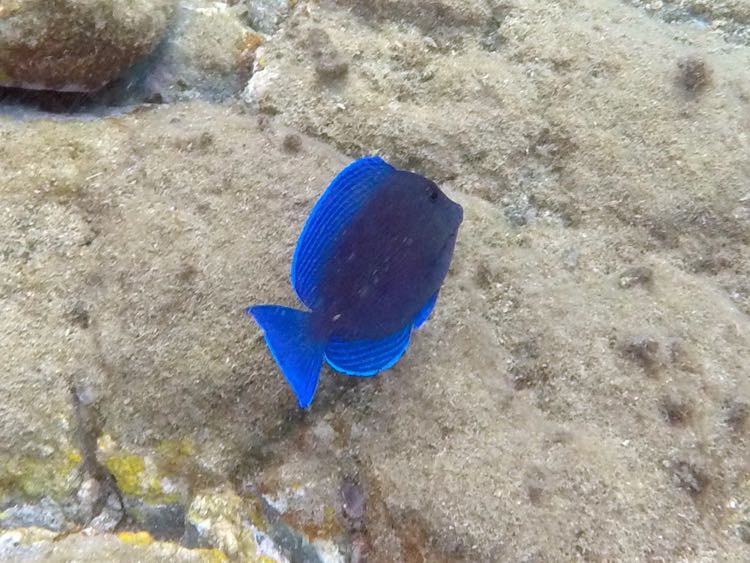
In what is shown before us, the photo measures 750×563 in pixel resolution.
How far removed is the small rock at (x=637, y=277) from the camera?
2.18 metres

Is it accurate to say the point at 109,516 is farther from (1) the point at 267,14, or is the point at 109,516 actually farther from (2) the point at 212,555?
(1) the point at 267,14

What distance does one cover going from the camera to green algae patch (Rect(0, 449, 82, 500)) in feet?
5.53

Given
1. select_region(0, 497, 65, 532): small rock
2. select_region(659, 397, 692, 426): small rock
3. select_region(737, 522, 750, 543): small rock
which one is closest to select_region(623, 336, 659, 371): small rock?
select_region(659, 397, 692, 426): small rock

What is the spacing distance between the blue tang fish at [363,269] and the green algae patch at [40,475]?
2.55 ft

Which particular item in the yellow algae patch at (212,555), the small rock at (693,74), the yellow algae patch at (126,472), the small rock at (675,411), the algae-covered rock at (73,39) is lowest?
the yellow algae patch at (126,472)

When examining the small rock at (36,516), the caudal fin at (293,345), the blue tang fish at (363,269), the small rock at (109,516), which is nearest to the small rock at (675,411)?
the blue tang fish at (363,269)

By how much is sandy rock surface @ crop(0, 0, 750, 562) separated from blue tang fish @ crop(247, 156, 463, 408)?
1.11 feet

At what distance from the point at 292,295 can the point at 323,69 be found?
111 cm

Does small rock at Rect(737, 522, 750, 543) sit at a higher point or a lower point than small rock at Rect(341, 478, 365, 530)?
higher

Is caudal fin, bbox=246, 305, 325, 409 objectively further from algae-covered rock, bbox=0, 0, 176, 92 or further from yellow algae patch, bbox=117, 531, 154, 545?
algae-covered rock, bbox=0, 0, 176, 92

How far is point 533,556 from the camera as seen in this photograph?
1.67 m

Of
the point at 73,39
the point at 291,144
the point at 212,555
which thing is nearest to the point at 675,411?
the point at 212,555

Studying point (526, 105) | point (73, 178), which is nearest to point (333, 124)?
point (526, 105)

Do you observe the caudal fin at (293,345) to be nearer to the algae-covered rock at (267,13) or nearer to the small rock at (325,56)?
the small rock at (325,56)
